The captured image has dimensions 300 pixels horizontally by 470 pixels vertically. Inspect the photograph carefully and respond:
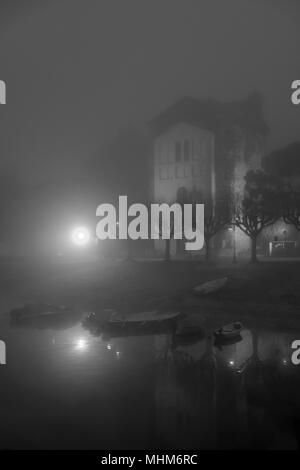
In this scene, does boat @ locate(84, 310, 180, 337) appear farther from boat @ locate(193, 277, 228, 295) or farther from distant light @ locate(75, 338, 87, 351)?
boat @ locate(193, 277, 228, 295)

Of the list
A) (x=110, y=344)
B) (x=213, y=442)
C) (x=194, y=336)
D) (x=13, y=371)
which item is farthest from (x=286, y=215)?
(x=213, y=442)

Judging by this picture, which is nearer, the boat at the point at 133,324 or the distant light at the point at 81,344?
the distant light at the point at 81,344

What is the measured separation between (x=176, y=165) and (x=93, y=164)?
18.1 m

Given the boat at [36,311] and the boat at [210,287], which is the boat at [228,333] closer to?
the boat at [210,287]

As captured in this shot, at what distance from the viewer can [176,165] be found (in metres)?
82.6

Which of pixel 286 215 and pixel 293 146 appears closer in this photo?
pixel 286 215

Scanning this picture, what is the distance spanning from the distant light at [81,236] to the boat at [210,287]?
34307mm

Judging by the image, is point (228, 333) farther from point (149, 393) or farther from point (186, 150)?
point (186, 150)

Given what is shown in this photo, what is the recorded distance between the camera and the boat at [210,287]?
56.3 m

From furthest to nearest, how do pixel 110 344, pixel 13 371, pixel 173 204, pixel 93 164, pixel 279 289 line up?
pixel 93 164 → pixel 173 204 → pixel 279 289 → pixel 110 344 → pixel 13 371

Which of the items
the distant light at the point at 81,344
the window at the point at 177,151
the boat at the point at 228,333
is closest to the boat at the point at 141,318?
the distant light at the point at 81,344
